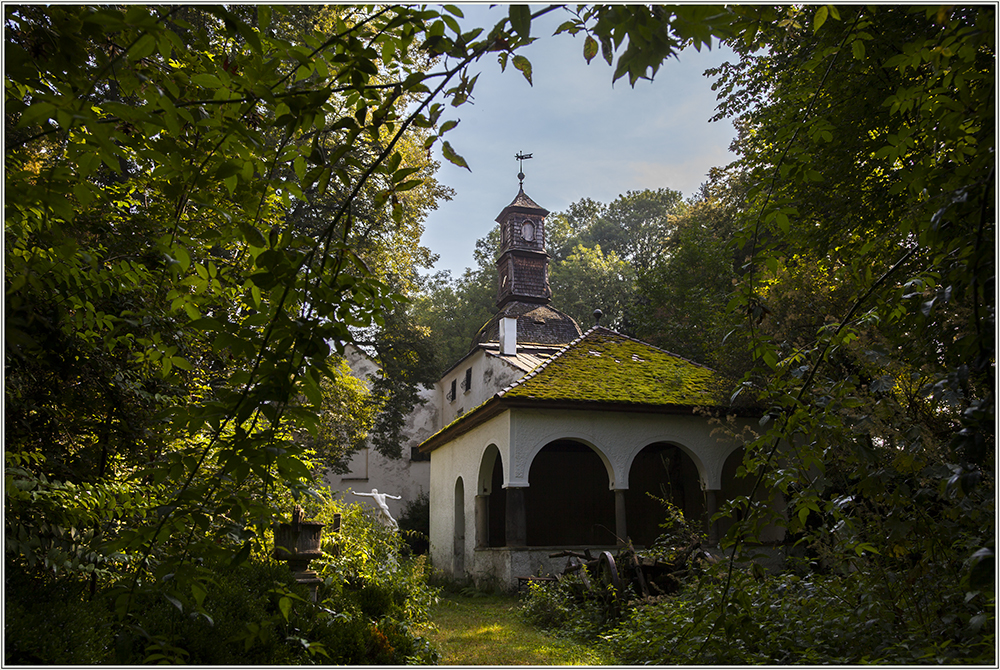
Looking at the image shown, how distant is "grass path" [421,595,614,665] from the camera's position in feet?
19.9

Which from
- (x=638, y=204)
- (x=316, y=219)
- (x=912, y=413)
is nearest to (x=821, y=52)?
(x=912, y=413)

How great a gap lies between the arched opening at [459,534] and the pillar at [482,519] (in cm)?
108

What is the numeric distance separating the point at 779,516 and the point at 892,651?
5.66ft

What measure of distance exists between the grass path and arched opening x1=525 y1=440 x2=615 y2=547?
4.46m

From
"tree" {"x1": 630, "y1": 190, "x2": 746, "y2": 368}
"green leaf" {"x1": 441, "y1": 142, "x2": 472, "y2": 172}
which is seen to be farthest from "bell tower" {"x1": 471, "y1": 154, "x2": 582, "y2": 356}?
"green leaf" {"x1": 441, "y1": 142, "x2": 472, "y2": 172}

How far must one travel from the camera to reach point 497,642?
23.3 ft

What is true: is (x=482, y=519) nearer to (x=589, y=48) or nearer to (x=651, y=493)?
(x=651, y=493)

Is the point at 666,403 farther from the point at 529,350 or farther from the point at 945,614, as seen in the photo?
the point at 945,614

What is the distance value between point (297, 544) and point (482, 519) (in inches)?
→ 335

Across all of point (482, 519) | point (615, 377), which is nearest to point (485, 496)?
point (482, 519)

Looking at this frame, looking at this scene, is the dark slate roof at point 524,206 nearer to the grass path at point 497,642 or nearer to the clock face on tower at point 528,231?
the clock face on tower at point 528,231

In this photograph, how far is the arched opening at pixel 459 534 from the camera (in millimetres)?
14578

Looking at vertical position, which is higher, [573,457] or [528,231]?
[528,231]

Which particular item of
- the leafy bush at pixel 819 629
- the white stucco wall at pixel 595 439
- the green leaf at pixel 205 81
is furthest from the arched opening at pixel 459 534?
the green leaf at pixel 205 81
